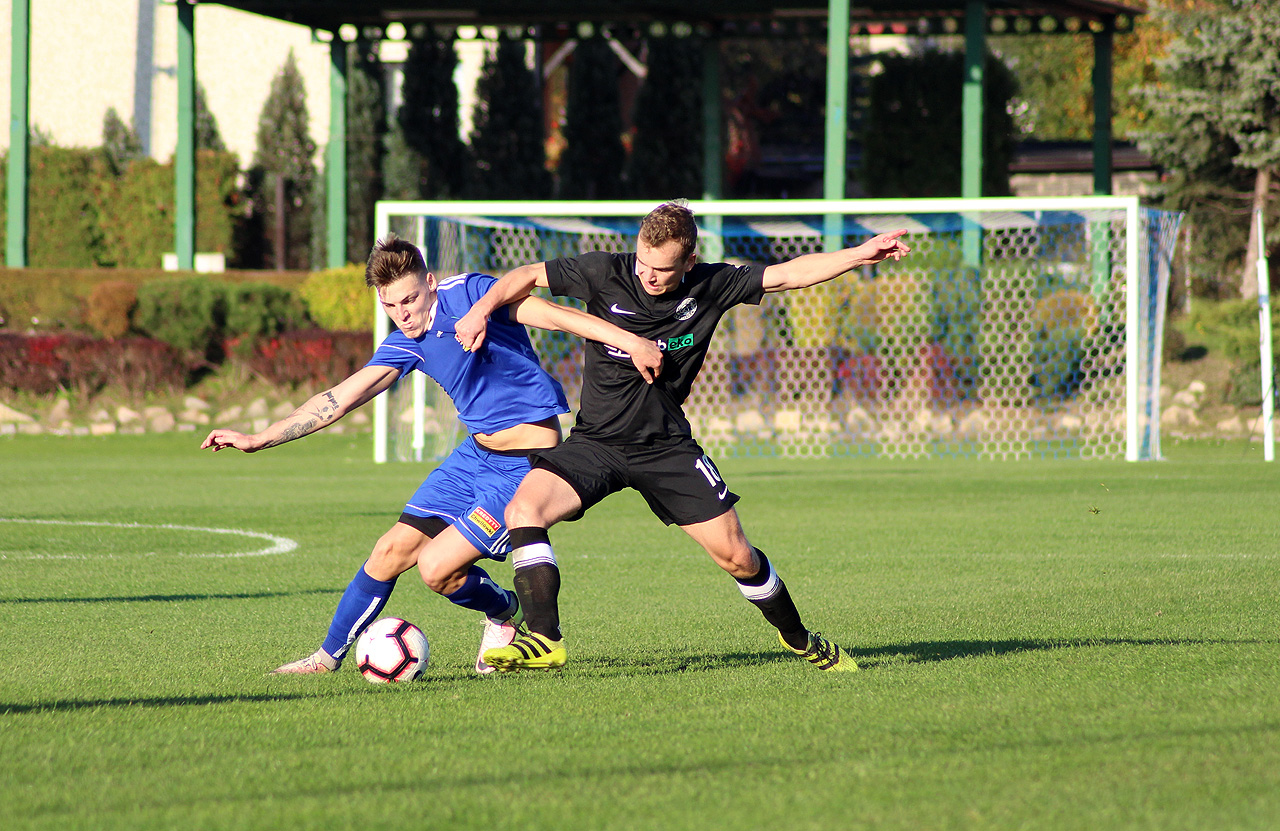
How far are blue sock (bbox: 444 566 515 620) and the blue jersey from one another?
588 mm

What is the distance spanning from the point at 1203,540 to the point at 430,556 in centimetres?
606

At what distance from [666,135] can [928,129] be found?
6.65m

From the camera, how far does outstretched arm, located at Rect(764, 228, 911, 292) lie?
5285 mm

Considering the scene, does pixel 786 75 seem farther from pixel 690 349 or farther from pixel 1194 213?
pixel 690 349

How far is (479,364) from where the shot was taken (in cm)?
573

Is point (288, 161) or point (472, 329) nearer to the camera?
point (472, 329)

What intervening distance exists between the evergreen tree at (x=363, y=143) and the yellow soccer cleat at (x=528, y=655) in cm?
2442

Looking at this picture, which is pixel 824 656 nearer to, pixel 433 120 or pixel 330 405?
pixel 330 405

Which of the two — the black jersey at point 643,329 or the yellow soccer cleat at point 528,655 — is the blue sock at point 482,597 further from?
the black jersey at point 643,329

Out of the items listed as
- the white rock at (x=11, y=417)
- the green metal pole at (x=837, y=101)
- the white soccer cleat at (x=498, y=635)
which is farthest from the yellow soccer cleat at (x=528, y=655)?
the white rock at (x=11, y=417)

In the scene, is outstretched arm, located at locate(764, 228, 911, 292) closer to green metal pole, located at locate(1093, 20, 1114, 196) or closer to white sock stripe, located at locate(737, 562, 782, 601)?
white sock stripe, located at locate(737, 562, 782, 601)

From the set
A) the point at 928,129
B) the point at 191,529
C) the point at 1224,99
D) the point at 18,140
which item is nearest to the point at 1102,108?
the point at 1224,99

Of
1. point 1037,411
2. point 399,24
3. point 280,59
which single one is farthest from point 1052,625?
point 280,59

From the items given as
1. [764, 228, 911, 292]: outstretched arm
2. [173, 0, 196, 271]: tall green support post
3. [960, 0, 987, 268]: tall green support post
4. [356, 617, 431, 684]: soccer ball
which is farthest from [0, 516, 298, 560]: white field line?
[960, 0, 987, 268]: tall green support post
